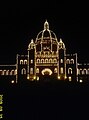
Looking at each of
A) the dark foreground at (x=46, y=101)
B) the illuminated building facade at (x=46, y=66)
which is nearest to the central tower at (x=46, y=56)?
the illuminated building facade at (x=46, y=66)

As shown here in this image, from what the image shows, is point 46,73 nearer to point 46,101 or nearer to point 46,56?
point 46,56

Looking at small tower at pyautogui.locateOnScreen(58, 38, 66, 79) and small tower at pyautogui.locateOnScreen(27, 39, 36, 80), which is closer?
small tower at pyautogui.locateOnScreen(27, 39, 36, 80)

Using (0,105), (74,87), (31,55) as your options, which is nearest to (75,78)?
(74,87)

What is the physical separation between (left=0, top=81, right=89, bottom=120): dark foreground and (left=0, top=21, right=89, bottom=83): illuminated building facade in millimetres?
1070

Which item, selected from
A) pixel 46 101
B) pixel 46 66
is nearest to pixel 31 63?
pixel 46 66

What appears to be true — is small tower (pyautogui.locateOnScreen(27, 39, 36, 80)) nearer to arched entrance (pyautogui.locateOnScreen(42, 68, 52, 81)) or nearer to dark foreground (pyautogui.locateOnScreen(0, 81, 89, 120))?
arched entrance (pyautogui.locateOnScreen(42, 68, 52, 81))

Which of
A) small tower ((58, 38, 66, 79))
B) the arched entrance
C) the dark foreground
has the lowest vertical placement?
the dark foreground

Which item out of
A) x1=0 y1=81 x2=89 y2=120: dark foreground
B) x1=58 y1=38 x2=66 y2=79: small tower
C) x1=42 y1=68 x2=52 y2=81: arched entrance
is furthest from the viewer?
x1=58 y1=38 x2=66 y2=79: small tower

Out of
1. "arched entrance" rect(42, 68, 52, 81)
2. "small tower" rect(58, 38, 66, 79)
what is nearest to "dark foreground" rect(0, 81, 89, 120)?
"arched entrance" rect(42, 68, 52, 81)

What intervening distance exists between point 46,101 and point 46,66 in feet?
13.5

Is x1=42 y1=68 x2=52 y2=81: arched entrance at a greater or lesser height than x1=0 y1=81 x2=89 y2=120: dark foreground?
greater

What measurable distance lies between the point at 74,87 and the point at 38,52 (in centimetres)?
419

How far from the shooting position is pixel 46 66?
29.4 meters

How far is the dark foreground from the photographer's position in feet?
81.9
